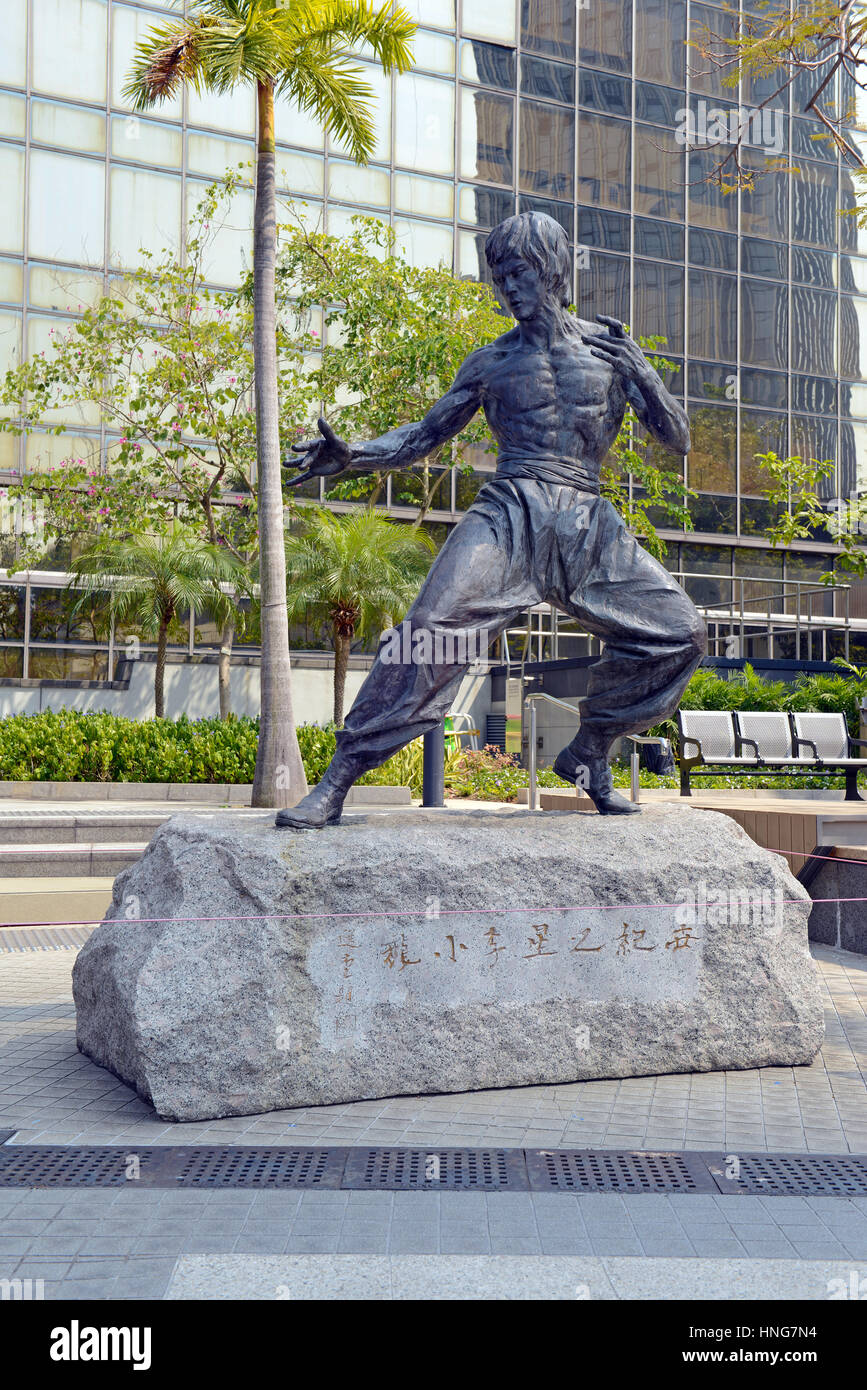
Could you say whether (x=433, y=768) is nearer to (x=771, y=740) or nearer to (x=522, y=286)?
(x=771, y=740)

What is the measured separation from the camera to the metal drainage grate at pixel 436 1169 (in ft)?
11.7

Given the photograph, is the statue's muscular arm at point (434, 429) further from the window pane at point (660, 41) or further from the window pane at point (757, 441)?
the window pane at point (660, 41)

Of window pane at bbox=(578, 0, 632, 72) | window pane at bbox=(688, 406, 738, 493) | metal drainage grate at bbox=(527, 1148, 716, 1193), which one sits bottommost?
metal drainage grate at bbox=(527, 1148, 716, 1193)

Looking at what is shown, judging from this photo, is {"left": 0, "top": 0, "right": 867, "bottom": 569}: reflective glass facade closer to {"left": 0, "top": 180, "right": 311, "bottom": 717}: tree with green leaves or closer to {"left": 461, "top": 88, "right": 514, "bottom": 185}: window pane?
{"left": 461, "top": 88, "right": 514, "bottom": 185}: window pane

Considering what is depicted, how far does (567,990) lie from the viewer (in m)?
4.67

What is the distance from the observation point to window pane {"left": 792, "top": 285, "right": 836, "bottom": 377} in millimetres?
28578

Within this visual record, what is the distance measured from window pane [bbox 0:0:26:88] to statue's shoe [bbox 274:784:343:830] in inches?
842

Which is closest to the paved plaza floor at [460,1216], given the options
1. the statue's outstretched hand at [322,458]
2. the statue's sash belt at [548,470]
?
the statue's sash belt at [548,470]

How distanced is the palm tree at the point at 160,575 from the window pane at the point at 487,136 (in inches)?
481

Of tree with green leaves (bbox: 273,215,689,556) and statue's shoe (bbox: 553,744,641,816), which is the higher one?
tree with green leaves (bbox: 273,215,689,556)

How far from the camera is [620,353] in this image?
5.21 meters

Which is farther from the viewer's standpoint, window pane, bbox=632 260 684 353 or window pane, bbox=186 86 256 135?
window pane, bbox=632 260 684 353

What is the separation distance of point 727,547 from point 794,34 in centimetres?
1930

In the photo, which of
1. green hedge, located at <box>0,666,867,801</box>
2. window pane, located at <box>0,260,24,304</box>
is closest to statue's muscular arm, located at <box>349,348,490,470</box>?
green hedge, located at <box>0,666,867,801</box>
